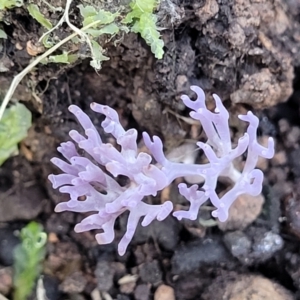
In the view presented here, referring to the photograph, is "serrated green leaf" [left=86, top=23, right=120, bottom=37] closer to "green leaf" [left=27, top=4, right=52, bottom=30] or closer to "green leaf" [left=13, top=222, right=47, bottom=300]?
"green leaf" [left=27, top=4, right=52, bottom=30]

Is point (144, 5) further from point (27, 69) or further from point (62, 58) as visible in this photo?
point (27, 69)

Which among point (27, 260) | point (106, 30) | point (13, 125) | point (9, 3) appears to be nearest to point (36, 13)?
point (9, 3)

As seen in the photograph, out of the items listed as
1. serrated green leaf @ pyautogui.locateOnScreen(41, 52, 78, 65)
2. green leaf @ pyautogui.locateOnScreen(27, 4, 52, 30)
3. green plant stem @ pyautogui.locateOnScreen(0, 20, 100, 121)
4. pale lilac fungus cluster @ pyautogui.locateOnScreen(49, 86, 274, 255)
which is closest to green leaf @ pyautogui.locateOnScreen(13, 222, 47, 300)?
pale lilac fungus cluster @ pyautogui.locateOnScreen(49, 86, 274, 255)

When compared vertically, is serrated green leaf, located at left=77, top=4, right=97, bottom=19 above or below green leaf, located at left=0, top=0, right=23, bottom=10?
above

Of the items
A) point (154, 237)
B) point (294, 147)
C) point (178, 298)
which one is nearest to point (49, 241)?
point (154, 237)

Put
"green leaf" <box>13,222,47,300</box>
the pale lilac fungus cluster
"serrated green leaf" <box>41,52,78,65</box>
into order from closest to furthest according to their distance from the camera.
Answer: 1. the pale lilac fungus cluster
2. "serrated green leaf" <box>41,52,78,65</box>
3. "green leaf" <box>13,222,47,300</box>

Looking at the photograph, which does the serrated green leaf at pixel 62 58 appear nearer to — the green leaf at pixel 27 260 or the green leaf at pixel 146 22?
the green leaf at pixel 146 22
